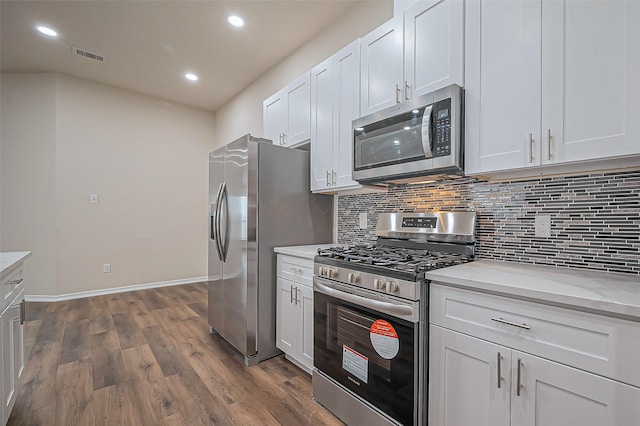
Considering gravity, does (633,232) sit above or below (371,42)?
below

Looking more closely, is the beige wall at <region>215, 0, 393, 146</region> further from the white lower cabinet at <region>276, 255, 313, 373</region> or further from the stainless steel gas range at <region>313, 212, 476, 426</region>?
the white lower cabinet at <region>276, 255, 313, 373</region>

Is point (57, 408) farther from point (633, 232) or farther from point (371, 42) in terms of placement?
point (633, 232)

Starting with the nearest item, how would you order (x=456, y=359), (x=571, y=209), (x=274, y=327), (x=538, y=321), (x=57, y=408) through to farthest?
(x=538, y=321), (x=456, y=359), (x=571, y=209), (x=57, y=408), (x=274, y=327)

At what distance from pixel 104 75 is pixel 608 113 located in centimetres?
524

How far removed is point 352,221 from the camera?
9.18ft


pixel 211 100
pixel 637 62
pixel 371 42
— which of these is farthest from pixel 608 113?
pixel 211 100

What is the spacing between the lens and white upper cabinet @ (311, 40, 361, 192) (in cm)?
232

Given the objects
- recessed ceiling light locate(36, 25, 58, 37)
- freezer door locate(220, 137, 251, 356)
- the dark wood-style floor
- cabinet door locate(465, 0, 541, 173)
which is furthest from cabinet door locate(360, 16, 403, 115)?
recessed ceiling light locate(36, 25, 58, 37)

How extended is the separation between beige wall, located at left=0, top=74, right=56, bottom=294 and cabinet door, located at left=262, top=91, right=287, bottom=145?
10.2 ft

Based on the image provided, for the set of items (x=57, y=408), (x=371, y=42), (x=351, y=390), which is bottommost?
(x=57, y=408)

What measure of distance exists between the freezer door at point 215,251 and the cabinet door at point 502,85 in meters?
2.09

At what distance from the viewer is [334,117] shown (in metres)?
2.47

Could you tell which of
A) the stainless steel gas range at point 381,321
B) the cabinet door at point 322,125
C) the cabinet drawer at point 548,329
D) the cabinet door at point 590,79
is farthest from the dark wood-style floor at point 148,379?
the cabinet door at point 590,79

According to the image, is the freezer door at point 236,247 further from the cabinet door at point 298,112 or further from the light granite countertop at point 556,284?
the light granite countertop at point 556,284
